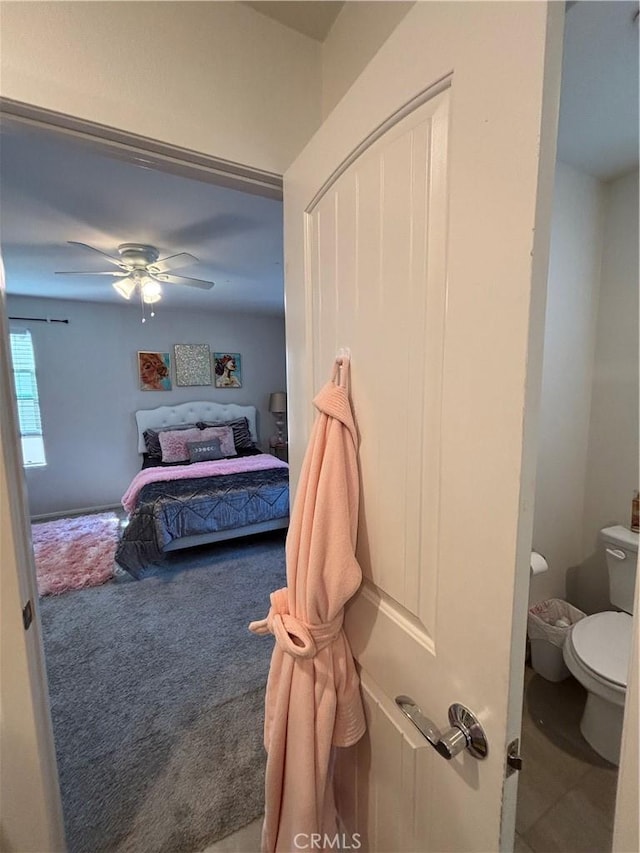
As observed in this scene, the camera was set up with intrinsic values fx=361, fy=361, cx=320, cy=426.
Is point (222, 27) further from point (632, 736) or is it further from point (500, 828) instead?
point (500, 828)

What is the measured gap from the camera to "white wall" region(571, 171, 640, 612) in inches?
66.1

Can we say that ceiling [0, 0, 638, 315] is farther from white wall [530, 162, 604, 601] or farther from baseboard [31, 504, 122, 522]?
baseboard [31, 504, 122, 522]

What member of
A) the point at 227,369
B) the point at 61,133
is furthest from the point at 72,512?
the point at 61,133

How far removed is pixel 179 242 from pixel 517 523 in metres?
2.91

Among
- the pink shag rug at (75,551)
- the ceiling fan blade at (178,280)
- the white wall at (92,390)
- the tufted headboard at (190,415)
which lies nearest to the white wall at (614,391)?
the ceiling fan blade at (178,280)

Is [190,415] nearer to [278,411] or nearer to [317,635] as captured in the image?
[278,411]

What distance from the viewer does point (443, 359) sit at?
1.83 ft

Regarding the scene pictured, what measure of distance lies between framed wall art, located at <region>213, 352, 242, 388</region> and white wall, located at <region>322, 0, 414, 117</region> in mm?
4180

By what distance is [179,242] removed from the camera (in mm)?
2629

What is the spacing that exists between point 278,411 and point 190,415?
122 cm

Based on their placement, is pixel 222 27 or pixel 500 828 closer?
pixel 500 828

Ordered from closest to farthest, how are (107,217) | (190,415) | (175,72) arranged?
(175,72), (107,217), (190,415)

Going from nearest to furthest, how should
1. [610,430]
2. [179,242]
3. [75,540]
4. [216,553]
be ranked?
[610,430], [179,242], [216,553], [75,540]

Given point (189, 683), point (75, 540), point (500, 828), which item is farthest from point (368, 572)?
point (75, 540)
